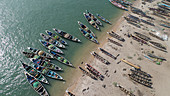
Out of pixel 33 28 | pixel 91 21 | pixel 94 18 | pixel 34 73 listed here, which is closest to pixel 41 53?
pixel 34 73

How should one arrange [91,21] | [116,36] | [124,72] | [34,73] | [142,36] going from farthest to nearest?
[91,21]
[142,36]
[116,36]
[124,72]
[34,73]

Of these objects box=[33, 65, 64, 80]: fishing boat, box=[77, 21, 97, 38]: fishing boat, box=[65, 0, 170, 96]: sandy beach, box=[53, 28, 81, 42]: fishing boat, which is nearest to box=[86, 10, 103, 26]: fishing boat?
box=[77, 21, 97, 38]: fishing boat

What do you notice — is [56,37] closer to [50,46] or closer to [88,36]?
[50,46]

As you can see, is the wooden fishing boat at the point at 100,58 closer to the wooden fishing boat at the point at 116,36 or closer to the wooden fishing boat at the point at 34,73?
the wooden fishing boat at the point at 116,36

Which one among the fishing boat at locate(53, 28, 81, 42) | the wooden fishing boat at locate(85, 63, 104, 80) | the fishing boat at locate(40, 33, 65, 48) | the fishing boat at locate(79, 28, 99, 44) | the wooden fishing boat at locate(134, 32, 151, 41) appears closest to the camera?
the wooden fishing boat at locate(85, 63, 104, 80)

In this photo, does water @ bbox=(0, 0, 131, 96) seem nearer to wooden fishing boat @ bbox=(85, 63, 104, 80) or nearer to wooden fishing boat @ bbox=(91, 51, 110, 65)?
wooden fishing boat @ bbox=(91, 51, 110, 65)
